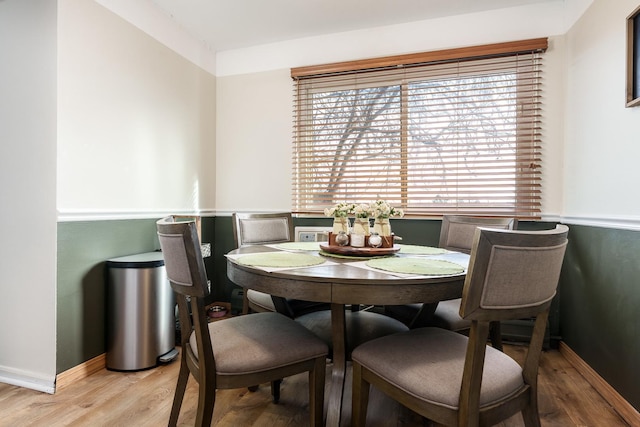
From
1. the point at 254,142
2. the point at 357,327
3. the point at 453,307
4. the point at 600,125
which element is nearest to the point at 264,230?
the point at 357,327

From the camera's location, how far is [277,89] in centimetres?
317

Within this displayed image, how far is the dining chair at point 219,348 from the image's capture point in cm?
122

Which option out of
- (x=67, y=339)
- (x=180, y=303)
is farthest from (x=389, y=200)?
(x=67, y=339)

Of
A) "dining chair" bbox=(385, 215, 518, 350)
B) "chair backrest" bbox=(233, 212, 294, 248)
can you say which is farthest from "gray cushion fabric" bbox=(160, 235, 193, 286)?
"dining chair" bbox=(385, 215, 518, 350)

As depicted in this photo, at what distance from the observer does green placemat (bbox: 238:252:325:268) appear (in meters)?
1.41

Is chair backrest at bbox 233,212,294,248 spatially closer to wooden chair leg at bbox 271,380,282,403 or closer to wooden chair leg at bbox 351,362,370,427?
wooden chair leg at bbox 271,380,282,403

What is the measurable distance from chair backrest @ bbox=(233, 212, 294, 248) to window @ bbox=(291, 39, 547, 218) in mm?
568

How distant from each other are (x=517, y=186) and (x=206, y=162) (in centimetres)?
251

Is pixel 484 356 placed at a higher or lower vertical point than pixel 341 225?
lower

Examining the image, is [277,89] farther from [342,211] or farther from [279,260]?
[279,260]

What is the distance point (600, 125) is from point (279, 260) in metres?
1.97

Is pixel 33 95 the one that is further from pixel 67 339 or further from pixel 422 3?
pixel 422 3

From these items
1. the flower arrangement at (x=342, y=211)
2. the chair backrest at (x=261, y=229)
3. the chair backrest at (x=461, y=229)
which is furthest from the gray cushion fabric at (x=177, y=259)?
the chair backrest at (x=461, y=229)

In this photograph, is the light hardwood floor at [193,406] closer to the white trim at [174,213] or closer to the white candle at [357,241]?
the white candle at [357,241]
